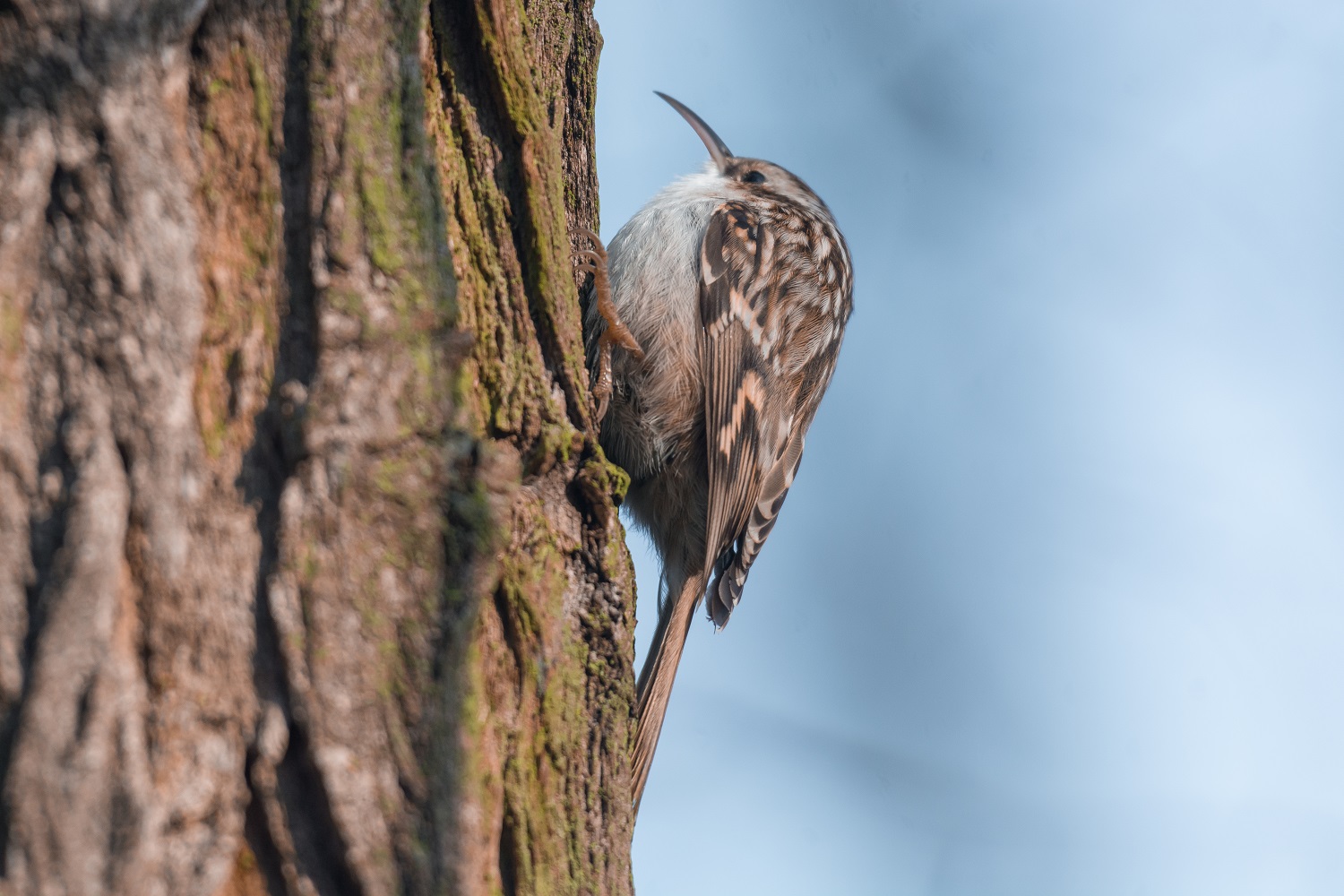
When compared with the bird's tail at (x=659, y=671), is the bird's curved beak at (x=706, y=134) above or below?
above

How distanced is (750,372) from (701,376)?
0.79 feet

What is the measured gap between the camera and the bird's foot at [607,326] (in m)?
2.16

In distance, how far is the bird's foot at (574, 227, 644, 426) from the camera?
216cm

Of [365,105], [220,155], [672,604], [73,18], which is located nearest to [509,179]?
[365,105]

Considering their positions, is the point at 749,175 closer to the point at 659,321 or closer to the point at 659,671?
the point at 659,321

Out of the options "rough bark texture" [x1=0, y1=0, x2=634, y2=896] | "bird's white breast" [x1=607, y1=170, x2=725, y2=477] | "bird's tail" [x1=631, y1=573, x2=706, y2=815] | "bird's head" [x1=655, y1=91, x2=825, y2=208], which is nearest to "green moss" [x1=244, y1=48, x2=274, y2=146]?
"rough bark texture" [x1=0, y1=0, x2=634, y2=896]

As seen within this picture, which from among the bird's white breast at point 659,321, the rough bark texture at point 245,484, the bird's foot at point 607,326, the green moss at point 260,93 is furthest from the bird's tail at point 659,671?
the green moss at point 260,93

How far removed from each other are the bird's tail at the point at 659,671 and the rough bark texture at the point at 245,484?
0.78 metres

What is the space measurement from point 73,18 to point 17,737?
60 cm

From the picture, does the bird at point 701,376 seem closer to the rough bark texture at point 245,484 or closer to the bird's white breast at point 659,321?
the bird's white breast at point 659,321

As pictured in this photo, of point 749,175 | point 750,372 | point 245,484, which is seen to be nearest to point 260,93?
point 245,484

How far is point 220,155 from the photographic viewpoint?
3.45 ft

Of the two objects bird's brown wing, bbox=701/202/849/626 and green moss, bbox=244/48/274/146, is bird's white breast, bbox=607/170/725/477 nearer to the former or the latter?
bird's brown wing, bbox=701/202/849/626

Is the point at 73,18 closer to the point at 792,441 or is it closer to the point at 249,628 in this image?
the point at 249,628
